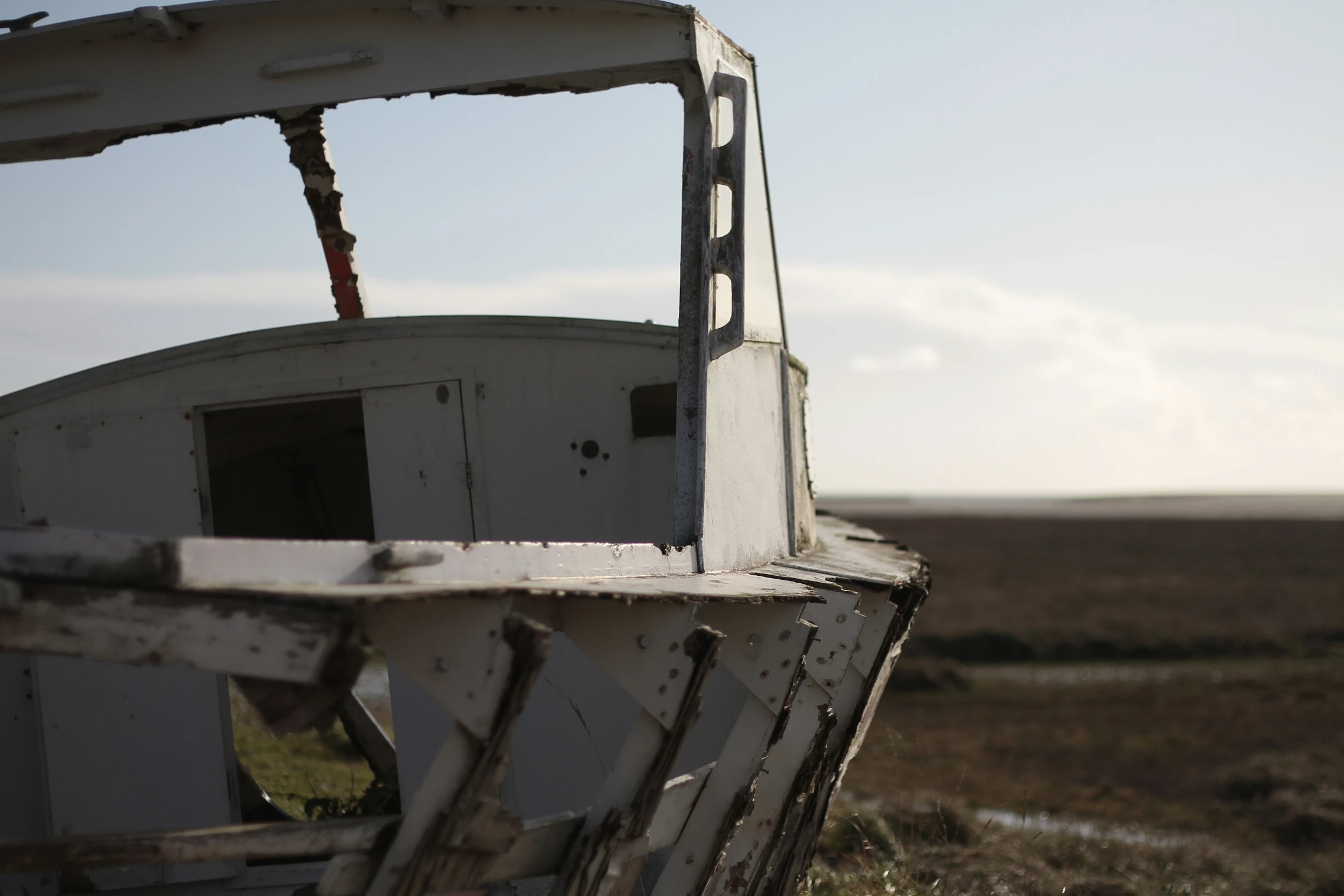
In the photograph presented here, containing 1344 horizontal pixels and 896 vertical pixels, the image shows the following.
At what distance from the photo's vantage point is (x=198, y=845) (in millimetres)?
2258

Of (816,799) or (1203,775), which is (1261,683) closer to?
(1203,775)

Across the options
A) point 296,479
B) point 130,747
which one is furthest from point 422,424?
point 296,479

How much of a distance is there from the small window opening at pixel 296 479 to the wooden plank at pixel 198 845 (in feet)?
18.0

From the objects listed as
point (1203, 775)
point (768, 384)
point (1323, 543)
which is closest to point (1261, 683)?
point (1203, 775)

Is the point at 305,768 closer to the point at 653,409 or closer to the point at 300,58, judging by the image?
the point at 653,409

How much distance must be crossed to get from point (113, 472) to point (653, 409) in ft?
7.81

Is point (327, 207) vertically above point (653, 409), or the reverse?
point (327, 207)

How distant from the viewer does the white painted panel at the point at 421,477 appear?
17.3ft

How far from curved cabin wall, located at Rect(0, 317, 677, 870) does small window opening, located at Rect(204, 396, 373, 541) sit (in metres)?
2.25

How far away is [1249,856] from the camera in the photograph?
30.4 feet

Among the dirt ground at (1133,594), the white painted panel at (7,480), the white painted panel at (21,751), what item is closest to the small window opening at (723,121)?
the white painted panel at (7,480)

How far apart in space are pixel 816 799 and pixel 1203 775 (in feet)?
31.4

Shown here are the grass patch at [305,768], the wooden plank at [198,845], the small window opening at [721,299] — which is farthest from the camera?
the grass patch at [305,768]

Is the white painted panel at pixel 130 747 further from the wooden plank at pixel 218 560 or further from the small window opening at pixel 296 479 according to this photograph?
the wooden plank at pixel 218 560
